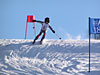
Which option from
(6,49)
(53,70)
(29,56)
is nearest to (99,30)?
(53,70)

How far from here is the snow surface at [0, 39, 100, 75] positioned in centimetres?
910

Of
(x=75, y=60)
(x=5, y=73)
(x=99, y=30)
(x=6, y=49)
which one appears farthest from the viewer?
(x=6, y=49)

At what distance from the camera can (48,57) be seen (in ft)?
35.0

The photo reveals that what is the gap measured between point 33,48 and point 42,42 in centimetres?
70

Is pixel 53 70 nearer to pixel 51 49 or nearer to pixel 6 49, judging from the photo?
pixel 51 49

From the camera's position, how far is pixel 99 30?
9.38m

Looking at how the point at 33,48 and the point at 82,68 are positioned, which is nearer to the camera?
the point at 82,68

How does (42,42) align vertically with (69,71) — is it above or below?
above

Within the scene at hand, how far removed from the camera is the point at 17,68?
30.5ft

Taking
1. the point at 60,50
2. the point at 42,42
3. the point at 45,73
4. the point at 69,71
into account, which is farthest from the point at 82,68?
the point at 42,42

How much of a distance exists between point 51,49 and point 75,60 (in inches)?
63.1

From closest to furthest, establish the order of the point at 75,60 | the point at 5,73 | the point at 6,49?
the point at 5,73 → the point at 75,60 → the point at 6,49

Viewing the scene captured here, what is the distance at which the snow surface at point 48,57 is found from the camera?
358 inches

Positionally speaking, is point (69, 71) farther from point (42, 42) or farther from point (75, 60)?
point (42, 42)
